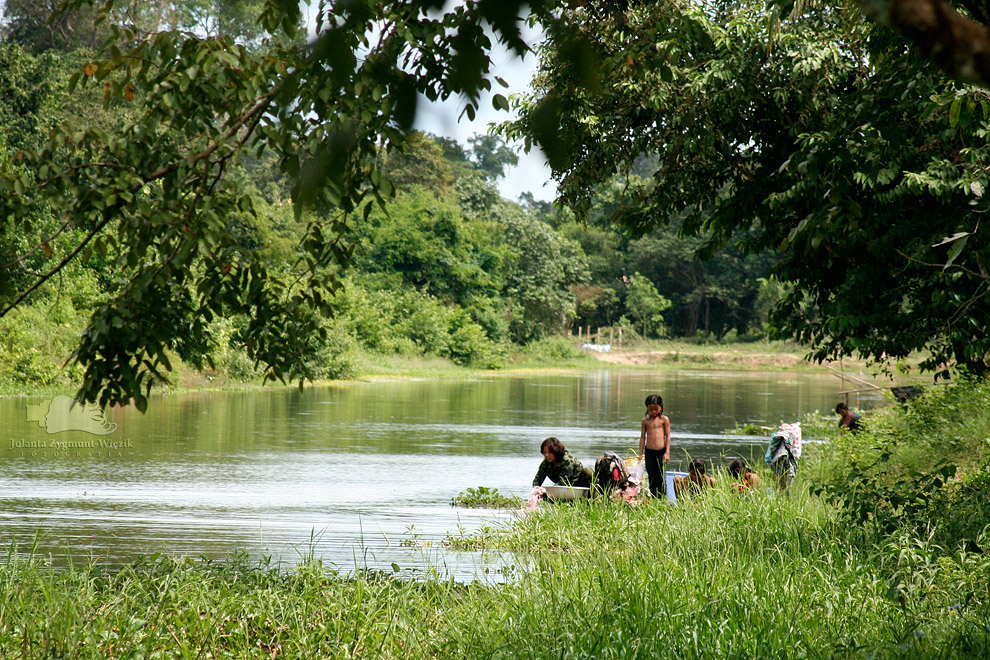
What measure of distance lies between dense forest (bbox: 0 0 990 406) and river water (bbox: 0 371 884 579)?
1559 mm

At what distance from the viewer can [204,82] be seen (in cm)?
438

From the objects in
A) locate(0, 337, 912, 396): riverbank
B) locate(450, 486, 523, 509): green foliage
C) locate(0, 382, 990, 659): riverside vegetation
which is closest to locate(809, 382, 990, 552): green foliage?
locate(0, 382, 990, 659): riverside vegetation

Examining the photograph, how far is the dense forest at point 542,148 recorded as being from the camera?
5.14ft

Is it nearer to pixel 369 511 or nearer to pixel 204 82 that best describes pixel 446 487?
pixel 369 511

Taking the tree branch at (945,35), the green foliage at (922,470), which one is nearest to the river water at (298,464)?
the green foliage at (922,470)

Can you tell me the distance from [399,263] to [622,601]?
4062 centimetres

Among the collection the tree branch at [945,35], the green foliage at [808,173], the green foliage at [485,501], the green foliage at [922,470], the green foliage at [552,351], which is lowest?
the green foliage at [485,501]

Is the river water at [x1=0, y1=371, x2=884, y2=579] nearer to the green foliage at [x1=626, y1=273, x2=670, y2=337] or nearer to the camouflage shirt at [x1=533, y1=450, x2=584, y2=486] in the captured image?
the camouflage shirt at [x1=533, y1=450, x2=584, y2=486]

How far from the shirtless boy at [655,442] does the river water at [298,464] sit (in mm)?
1571

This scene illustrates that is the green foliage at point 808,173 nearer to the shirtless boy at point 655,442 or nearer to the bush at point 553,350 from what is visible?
the shirtless boy at point 655,442

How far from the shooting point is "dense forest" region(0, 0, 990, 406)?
1565mm

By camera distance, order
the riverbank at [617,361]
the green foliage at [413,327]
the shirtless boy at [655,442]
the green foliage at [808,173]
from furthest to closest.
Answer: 1. the green foliage at [413,327]
2. the riverbank at [617,361]
3. the shirtless boy at [655,442]
4. the green foliage at [808,173]

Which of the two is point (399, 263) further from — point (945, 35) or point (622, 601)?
point (945, 35)

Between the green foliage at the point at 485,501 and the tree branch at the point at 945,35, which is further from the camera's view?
the green foliage at the point at 485,501
